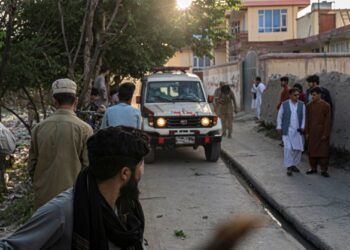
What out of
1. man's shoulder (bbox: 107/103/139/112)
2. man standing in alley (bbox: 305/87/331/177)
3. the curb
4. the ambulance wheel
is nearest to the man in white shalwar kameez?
man standing in alley (bbox: 305/87/331/177)

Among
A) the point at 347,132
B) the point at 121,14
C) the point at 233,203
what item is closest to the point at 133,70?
the point at 121,14

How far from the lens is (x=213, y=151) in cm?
1217

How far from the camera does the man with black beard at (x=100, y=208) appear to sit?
6.93ft

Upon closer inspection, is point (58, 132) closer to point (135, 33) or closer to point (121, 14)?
point (121, 14)

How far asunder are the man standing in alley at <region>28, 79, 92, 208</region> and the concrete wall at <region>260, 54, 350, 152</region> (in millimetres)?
7508

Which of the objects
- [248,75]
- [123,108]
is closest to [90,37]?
[123,108]

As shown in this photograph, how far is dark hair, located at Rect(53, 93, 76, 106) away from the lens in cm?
430

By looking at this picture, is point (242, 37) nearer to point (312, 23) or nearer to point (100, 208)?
point (312, 23)

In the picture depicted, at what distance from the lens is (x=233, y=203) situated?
8305 millimetres

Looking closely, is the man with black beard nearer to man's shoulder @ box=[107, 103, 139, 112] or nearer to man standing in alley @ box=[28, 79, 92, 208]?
man standing in alley @ box=[28, 79, 92, 208]

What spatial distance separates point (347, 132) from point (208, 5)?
858 centimetres

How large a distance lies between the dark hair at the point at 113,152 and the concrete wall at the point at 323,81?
29.8 ft

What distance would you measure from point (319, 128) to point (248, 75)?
1462 centimetres

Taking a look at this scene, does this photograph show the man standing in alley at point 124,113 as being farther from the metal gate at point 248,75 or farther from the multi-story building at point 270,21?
the multi-story building at point 270,21
